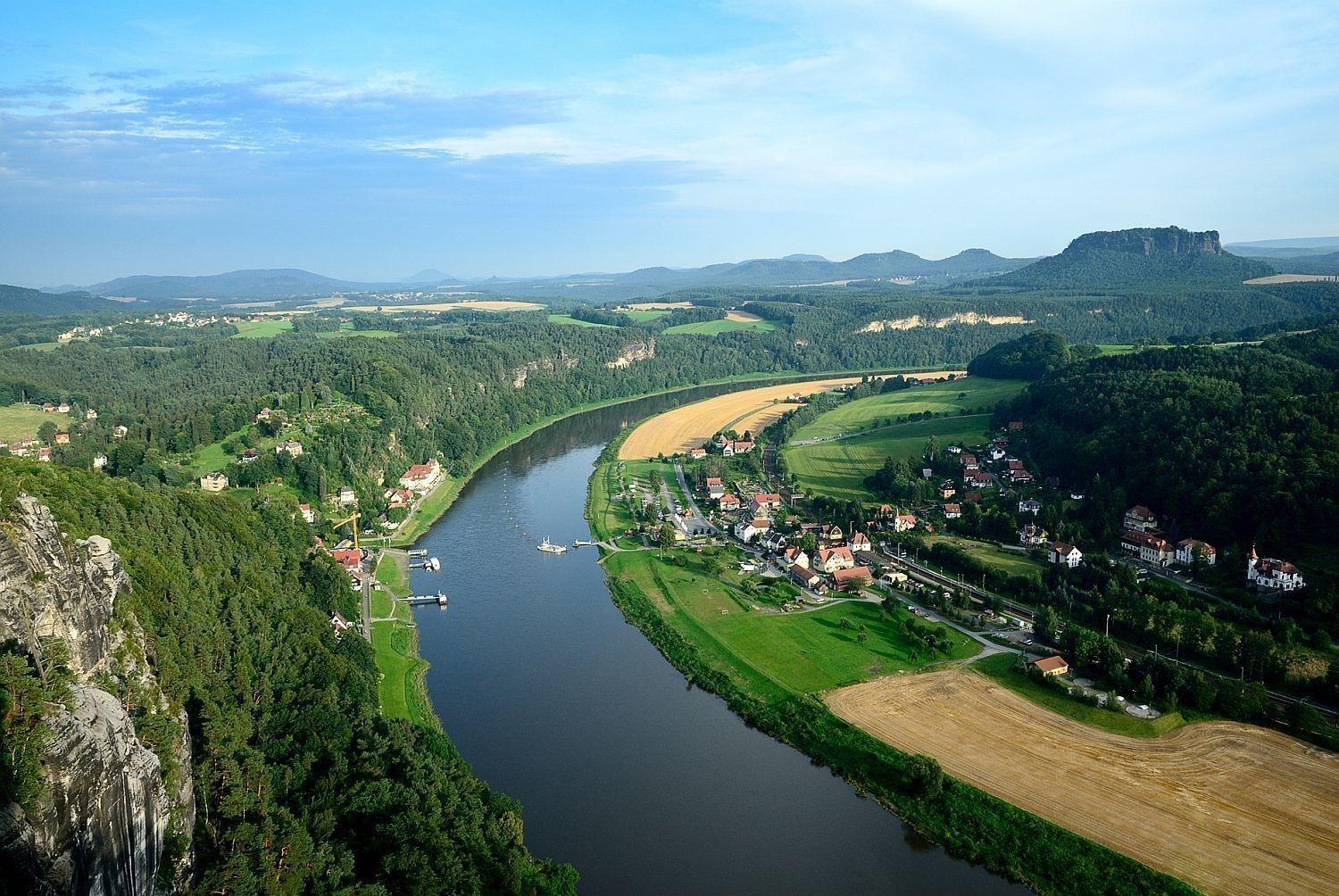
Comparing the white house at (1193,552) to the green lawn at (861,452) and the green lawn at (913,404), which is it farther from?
the green lawn at (913,404)

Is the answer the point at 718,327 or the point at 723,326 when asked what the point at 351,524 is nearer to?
the point at 718,327

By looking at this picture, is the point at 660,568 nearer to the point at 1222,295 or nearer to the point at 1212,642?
the point at 1212,642

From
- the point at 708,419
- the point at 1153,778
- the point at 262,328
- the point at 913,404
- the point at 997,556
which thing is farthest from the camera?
the point at 262,328

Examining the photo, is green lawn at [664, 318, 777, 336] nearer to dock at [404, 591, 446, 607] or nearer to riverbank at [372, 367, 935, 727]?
riverbank at [372, 367, 935, 727]

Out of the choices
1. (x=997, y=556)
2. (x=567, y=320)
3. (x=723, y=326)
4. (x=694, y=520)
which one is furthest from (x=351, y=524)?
(x=567, y=320)

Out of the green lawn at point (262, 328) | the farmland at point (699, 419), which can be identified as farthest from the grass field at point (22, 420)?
the green lawn at point (262, 328)

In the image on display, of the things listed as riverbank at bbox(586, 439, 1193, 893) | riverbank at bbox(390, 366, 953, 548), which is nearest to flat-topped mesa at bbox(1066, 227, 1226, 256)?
riverbank at bbox(390, 366, 953, 548)
